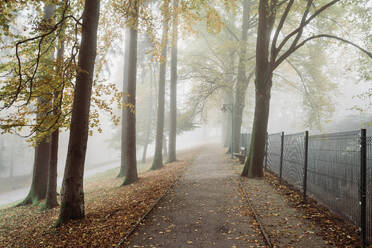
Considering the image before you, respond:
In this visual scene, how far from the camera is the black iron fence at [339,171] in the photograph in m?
4.18

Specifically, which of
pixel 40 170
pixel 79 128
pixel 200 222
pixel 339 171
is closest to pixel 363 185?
pixel 339 171

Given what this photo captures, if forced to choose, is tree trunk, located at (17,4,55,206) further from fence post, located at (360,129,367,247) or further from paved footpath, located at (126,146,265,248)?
fence post, located at (360,129,367,247)

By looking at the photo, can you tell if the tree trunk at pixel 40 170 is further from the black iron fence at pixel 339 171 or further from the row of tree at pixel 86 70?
the black iron fence at pixel 339 171

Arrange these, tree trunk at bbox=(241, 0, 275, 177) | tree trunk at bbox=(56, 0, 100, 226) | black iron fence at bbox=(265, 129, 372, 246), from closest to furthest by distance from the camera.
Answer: black iron fence at bbox=(265, 129, 372, 246)
tree trunk at bbox=(56, 0, 100, 226)
tree trunk at bbox=(241, 0, 275, 177)

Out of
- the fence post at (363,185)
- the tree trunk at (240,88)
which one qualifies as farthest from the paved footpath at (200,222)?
the tree trunk at (240,88)

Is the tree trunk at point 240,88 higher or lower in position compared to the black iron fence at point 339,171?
higher

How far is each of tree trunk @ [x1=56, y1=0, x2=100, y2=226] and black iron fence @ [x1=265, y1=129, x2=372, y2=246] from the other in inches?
224

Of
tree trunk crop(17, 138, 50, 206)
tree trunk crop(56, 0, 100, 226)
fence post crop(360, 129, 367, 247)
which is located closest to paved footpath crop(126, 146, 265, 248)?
fence post crop(360, 129, 367, 247)

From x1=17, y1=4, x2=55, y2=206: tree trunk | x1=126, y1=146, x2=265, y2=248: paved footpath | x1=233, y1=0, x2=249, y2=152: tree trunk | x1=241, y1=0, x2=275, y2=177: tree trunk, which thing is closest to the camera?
x1=126, y1=146, x2=265, y2=248: paved footpath

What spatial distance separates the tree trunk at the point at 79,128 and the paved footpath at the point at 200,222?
185 cm

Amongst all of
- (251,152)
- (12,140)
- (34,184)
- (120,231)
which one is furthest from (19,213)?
(12,140)

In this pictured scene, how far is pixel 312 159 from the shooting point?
6652 mm

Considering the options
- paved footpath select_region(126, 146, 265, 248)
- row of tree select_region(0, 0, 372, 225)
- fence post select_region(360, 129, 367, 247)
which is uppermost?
row of tree select_region(0, 0, 372, 225)

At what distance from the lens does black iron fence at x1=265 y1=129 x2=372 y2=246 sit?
13.7ft
